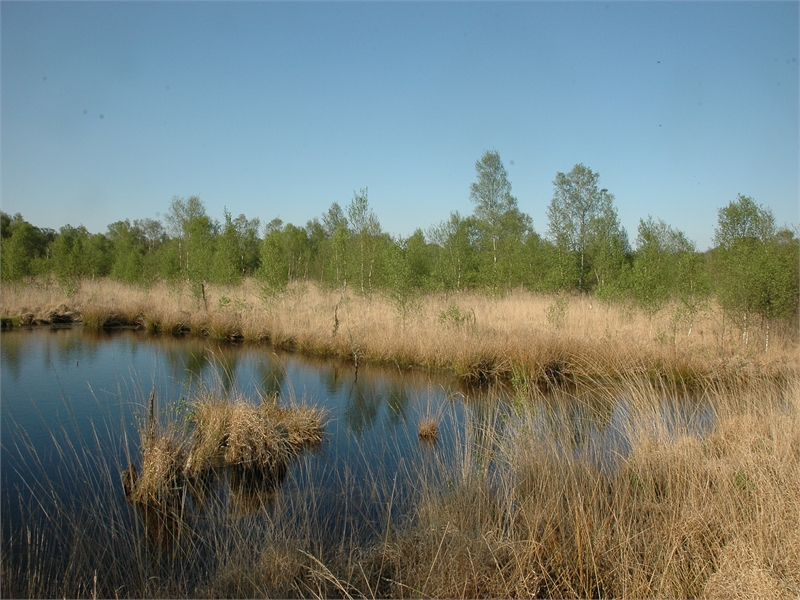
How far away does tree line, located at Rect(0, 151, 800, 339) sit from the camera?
12141 millimetres

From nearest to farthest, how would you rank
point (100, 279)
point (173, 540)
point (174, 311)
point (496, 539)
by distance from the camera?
point (496, 539) < point (173, 540) < point (174, 311) < point (100, 279)

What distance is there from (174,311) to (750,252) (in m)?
16.1

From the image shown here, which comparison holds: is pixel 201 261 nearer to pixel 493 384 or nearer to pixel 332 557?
pixel 493 384

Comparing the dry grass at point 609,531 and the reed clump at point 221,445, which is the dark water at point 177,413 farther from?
the dry grass at point 609,531

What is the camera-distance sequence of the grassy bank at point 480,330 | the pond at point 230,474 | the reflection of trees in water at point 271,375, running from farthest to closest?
the grassy bank at point 480,330 → the reflection of trees in water at point 271,375 → the pond at point 230,474

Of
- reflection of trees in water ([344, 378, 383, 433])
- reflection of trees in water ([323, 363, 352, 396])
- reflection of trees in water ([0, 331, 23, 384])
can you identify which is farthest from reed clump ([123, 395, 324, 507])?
reflection of trees in water ([0, 331, 23, 384])

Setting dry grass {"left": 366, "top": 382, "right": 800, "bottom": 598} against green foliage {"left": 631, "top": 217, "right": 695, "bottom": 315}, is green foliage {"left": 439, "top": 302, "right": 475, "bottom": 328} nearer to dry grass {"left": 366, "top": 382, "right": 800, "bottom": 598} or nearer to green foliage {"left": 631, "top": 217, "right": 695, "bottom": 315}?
green foliage {"left": 631, "top": 217, "right": 695, "bottom": 315}

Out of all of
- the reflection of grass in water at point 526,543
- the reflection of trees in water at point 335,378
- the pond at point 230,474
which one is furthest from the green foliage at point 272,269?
the reflection of grass in water at point 526,543

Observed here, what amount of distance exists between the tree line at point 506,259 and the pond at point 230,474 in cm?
505

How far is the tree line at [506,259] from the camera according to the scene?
12141 millimetres

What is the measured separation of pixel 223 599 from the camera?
327 cm

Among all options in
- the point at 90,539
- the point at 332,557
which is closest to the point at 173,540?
the point at 90,539

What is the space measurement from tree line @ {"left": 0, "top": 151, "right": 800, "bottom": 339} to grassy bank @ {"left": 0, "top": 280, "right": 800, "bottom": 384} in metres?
0.55

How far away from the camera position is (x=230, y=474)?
6.05 m
